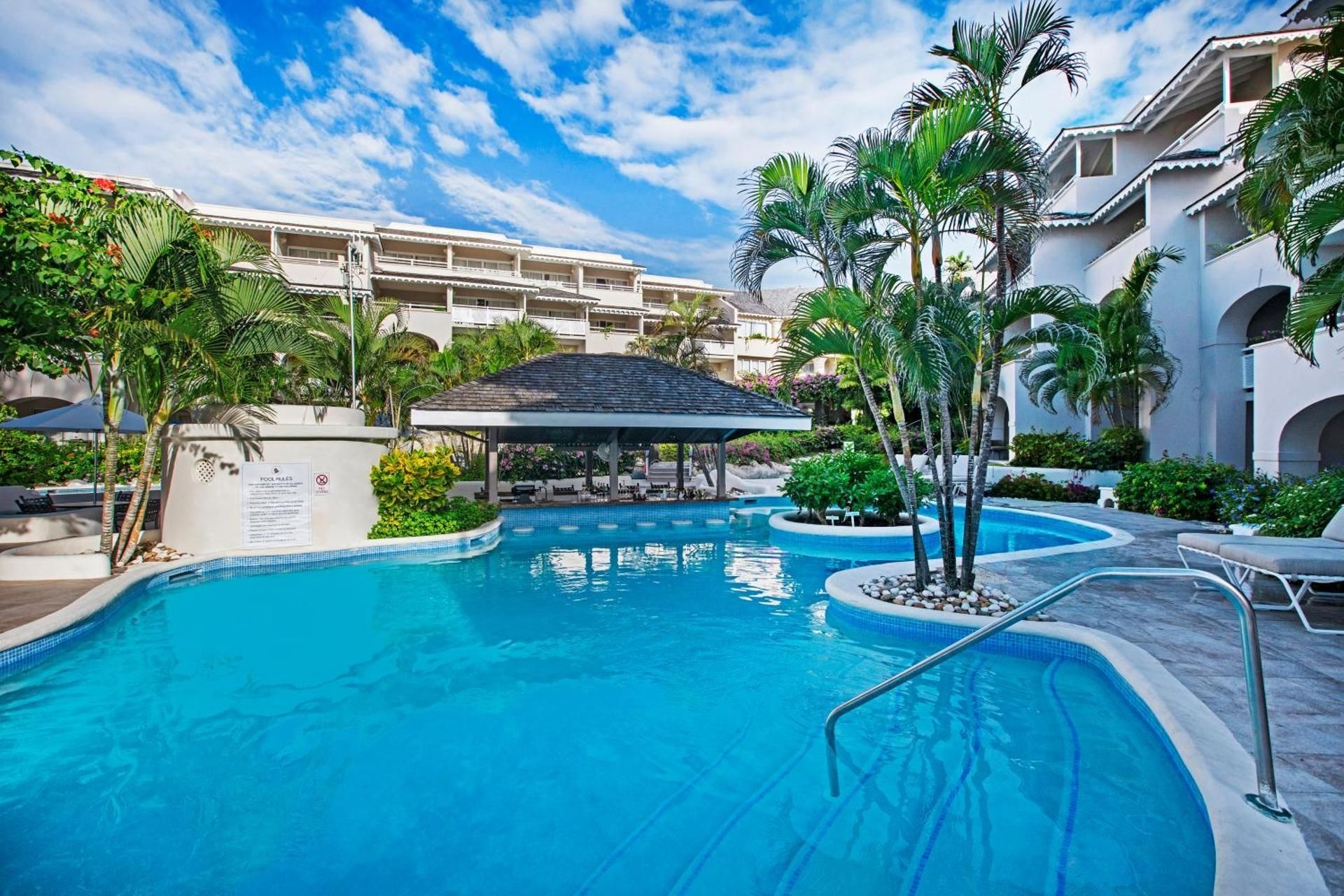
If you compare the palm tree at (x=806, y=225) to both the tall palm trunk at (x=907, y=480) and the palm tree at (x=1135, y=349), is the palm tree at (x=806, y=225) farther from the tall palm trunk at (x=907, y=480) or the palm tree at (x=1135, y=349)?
the palm tree at (x=1135, y=349)

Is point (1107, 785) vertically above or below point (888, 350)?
below

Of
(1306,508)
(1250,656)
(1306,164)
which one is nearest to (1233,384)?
(1306,508)

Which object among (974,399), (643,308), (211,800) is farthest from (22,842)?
(643,308)

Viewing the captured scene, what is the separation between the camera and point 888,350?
21.6ft

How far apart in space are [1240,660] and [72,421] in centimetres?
1823

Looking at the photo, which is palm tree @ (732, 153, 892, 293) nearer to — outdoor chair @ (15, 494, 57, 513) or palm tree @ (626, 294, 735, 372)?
outdoor chair @ (15, 494, 57, 513)

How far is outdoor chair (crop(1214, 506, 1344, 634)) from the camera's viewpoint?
5.78 m

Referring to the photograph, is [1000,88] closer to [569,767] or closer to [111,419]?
[569,767]

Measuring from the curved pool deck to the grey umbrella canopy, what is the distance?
4.20 meters

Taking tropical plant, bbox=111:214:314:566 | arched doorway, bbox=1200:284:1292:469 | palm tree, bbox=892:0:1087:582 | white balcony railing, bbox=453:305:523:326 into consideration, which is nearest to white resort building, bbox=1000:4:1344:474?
arched doorway, bbox=1200:284:1292:469

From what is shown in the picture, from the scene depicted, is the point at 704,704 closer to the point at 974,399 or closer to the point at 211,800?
the point at 211,800

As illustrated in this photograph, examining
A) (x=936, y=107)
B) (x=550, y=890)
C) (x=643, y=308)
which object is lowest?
(x=550, y=890)

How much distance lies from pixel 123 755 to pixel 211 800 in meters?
1.33

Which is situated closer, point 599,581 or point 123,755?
point 123,755
